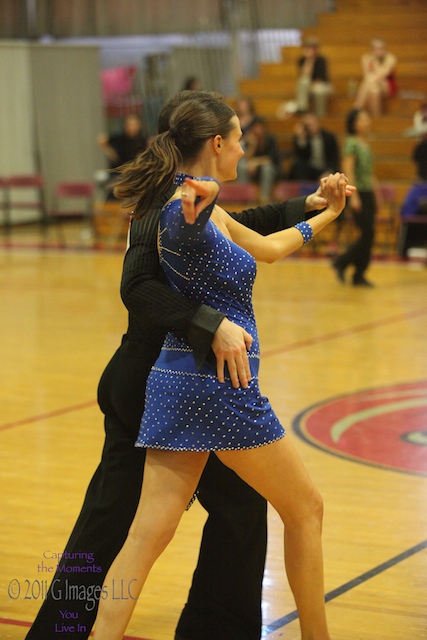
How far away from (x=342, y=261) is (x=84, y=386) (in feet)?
17.1

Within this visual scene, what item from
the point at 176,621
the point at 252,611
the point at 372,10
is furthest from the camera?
the point at 372,10

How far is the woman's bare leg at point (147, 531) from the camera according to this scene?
2.78 meters

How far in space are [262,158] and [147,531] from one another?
44.4 feet

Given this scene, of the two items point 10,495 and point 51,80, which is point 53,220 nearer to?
point 51,80

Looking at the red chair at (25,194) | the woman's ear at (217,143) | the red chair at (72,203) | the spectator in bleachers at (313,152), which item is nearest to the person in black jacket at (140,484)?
the woman's ear at (217,143)

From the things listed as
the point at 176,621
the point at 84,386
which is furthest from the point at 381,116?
the point at 176,621

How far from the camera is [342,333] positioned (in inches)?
365

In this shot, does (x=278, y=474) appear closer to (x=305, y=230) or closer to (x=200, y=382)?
(x=200, y=382)

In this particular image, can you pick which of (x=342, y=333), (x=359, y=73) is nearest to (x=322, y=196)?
(x=342, y=333)

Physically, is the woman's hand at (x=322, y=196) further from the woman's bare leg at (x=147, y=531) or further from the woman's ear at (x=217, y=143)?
the woman's bare leg at (x=147, y=531)

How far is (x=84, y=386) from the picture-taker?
7328 millimetres

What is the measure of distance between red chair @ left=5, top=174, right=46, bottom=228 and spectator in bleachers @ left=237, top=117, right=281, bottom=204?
11.6 feet

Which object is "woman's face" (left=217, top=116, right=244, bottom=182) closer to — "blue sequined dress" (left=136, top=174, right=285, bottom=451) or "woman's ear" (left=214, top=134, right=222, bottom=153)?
"woman's ear" (left=214, top=134, right=222, bottom=153)

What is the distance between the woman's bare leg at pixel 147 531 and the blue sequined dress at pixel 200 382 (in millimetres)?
70
